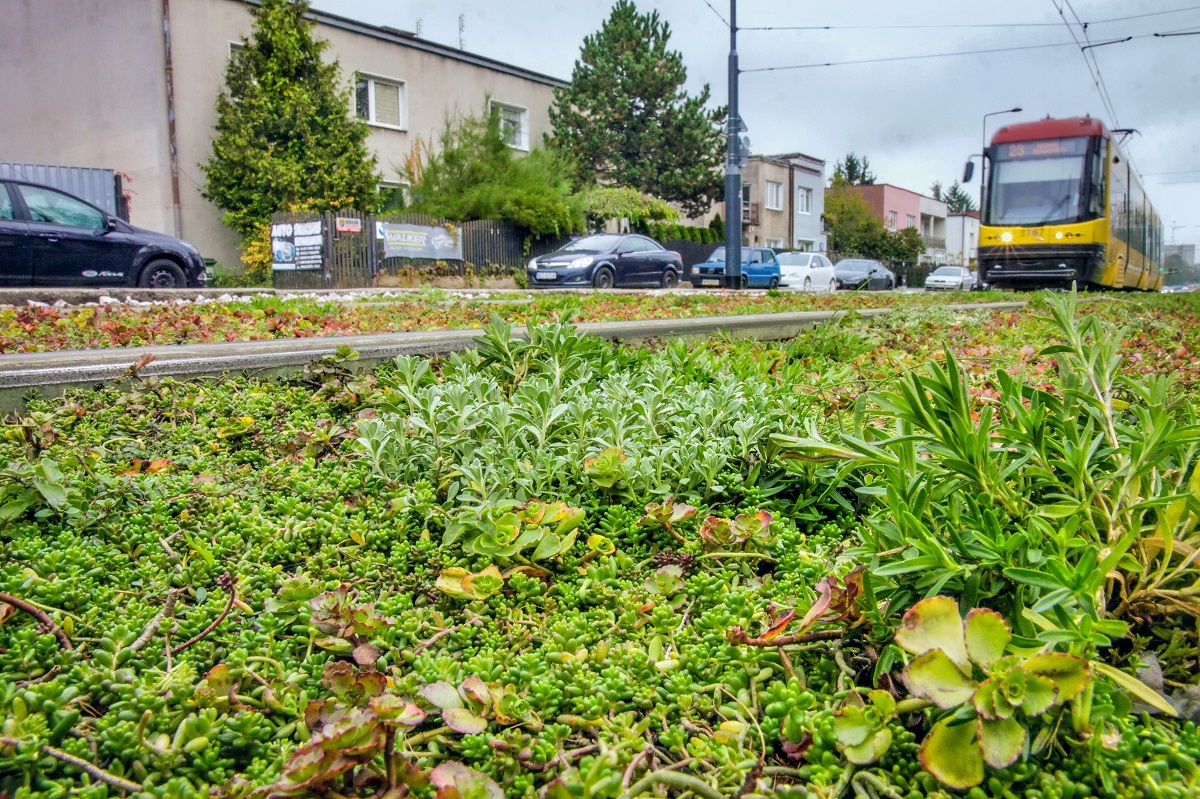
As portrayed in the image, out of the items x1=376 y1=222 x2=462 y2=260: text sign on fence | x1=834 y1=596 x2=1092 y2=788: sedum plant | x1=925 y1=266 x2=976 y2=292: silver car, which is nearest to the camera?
x1=834 y1=596 x2=1092 y2=788: sedum plant

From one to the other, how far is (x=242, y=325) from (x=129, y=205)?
21505 mm

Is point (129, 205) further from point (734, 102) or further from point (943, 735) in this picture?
point (943, 735)

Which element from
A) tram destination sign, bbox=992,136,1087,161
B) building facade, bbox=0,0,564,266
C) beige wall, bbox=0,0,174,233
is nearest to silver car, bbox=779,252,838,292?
tram destination sign, bbox=992,136,1087,161

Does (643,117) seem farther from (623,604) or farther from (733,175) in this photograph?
(623,604)

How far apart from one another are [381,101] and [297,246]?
8470 millimetres

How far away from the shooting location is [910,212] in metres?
77.2

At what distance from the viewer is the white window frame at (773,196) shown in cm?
5466

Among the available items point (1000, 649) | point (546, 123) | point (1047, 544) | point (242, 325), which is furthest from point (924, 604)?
point (546, 123)

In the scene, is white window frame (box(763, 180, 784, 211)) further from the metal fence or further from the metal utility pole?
the metal utility pole

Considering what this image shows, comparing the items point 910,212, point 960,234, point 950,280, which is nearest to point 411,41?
point 950,280

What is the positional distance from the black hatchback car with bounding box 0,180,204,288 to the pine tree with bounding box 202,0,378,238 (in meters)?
10.6

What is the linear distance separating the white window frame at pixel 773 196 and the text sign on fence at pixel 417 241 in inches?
1274

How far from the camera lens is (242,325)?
19.0 feet

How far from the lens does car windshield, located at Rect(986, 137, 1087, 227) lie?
2006 centimetres
